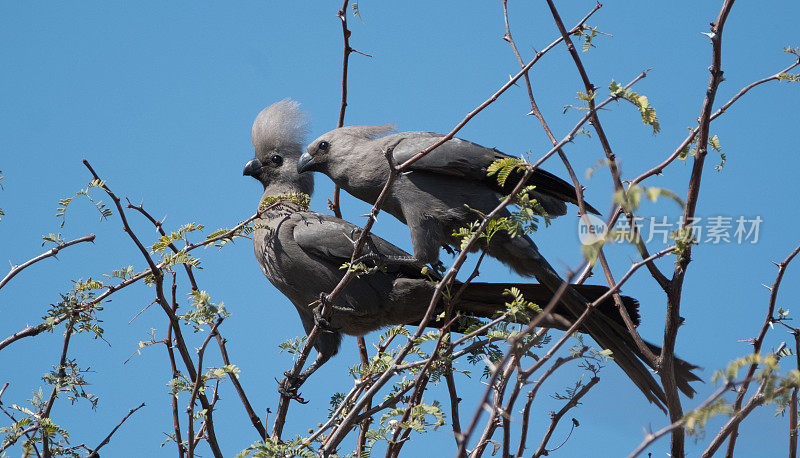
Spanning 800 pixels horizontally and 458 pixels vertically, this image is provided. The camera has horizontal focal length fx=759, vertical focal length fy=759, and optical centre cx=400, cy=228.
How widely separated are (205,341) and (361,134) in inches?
80.4

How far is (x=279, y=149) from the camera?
500 centimetres

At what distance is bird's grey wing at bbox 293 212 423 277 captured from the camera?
13.5 ft

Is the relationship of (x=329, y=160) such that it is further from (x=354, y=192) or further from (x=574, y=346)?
(x=574, y=346)

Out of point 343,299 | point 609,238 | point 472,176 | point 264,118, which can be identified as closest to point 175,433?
point 343,299

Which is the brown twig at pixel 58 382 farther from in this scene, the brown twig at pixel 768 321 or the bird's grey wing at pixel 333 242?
the brown twig at pixel 768 321

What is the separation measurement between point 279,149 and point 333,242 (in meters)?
1.13

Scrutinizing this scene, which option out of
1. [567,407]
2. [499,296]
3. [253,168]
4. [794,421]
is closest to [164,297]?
[567,407]

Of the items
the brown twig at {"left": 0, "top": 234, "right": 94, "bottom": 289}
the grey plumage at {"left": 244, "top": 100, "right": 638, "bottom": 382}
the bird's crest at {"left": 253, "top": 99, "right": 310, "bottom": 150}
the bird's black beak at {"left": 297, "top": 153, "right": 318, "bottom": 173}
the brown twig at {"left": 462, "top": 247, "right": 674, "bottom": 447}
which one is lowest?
the brown twig at {"left": 462, "top": 247, "right": 674, "bottom": 447}

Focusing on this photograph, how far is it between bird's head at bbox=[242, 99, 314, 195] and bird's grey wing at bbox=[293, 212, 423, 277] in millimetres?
799

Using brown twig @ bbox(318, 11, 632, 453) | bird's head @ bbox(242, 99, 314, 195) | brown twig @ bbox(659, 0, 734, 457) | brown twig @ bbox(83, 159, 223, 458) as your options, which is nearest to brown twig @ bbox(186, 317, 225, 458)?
brown twig @ bbox(83, 159, 223, 458)

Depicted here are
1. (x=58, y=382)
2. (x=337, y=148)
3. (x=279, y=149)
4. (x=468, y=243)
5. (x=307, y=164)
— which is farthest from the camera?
(x=279, y=149)

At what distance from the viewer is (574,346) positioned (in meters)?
2.56

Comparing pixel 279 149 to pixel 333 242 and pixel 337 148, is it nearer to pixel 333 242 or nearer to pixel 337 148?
Result: pixel 337 148

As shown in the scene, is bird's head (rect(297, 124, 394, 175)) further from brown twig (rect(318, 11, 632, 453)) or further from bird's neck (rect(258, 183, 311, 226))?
brown twig (rect(318, 11, 632, 453))
